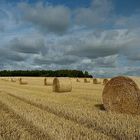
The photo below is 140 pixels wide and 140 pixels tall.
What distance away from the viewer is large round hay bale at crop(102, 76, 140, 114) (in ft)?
34.0

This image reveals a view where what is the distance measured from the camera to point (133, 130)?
22.8 ft

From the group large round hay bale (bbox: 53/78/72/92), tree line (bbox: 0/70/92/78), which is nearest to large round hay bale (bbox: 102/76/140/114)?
large round hay bale (bbox: 53/78/72/92)

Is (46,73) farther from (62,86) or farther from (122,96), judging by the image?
(122,96)

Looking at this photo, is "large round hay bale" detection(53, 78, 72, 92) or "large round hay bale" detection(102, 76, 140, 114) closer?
"large round hay bale" detection(102, 76, 140, 114)

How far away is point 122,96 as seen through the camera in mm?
10914

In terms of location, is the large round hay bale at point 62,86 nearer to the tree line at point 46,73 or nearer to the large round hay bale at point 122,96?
the large round hay bale at point 122,96

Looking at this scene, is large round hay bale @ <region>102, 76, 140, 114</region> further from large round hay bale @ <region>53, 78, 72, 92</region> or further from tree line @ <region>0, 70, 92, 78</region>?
tree line @ <region>0, 70, 92, 78</region>

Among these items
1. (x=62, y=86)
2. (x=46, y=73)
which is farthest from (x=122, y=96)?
(x=46, y=73)

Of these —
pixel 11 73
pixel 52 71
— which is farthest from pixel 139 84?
pixel 11 73

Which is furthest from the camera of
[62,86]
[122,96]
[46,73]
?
[46,73]

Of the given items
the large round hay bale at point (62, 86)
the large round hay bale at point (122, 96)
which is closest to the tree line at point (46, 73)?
the large round hay bale at point (62, 86)

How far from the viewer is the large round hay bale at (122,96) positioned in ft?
34.0

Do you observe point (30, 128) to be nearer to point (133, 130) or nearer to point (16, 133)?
point (16, 133)

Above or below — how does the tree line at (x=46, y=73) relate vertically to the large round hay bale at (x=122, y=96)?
above
